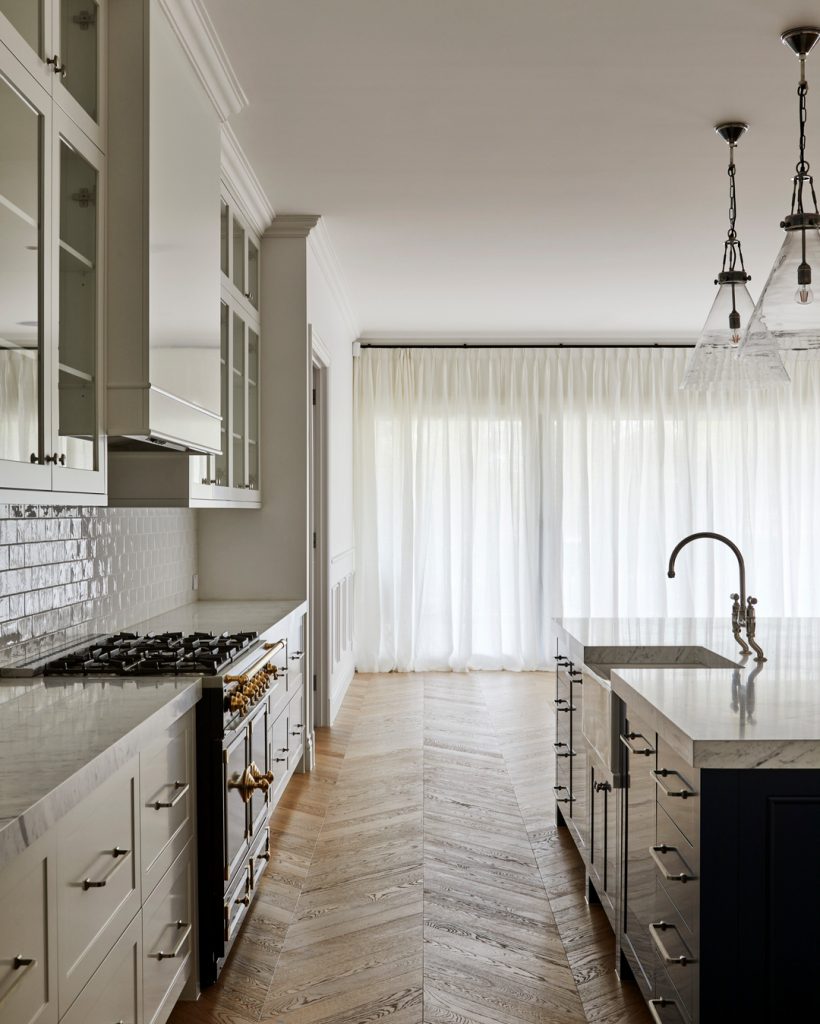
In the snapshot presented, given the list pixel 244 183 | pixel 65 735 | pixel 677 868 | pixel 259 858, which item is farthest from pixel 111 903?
pixel 244 183

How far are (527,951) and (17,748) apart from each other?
1762mm

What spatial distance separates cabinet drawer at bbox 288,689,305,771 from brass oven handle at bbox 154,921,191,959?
1.48 m

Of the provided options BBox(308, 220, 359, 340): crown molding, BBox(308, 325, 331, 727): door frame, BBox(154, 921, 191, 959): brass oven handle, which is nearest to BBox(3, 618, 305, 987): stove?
BBox(154, 921, 191, 959): brass oven handle

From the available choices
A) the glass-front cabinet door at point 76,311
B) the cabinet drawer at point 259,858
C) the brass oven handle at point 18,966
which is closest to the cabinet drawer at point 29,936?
the brass oven handle at point 18,966

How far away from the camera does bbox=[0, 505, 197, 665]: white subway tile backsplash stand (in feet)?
8.26

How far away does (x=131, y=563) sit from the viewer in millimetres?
3520

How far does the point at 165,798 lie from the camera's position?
218 cm

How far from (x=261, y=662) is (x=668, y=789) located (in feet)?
5.01

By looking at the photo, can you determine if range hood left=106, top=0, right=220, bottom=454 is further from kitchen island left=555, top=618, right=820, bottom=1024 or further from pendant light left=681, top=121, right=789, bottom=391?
pendant light left=681, top=121, right=789, bottom=391

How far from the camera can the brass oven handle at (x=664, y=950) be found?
6.05ft

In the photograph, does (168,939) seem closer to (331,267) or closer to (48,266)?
(48,266)

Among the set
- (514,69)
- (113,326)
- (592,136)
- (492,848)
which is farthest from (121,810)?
(592,136)

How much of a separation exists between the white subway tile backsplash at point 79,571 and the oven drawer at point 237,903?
0.88 metres

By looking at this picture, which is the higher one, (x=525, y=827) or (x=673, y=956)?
(x=673, y=956)
